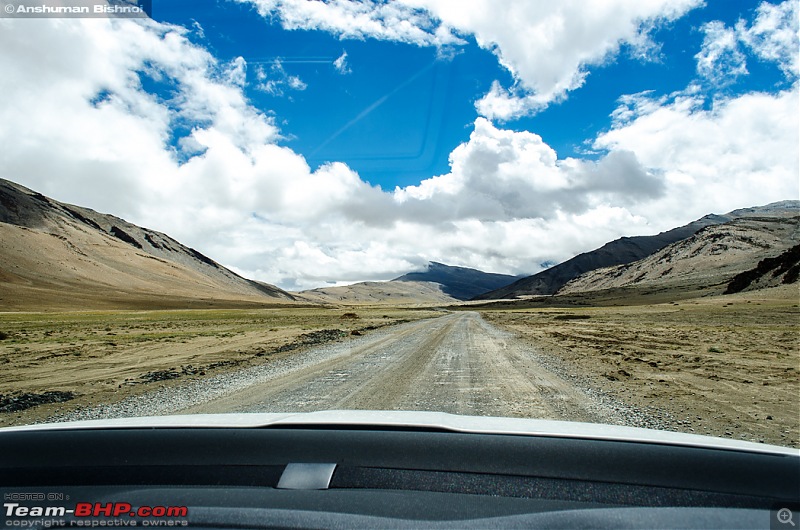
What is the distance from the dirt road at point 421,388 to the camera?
895 centimetres

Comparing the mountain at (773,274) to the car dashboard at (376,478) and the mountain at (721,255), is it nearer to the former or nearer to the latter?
the mountain at (721,255)

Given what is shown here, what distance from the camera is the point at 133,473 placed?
344cm

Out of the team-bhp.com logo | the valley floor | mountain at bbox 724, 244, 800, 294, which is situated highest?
mountain at bbox 724, 244, 800, 294

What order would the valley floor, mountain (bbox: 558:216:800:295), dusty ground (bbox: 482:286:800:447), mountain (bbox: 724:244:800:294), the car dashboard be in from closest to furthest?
the car dashboard
dusty ground (bbox: 482:286:800:447)
the valley floor
mountain (bbox: 724:244:800:294)
mountain (bbox: 558:216:800:295)

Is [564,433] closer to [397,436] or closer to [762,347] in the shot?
[397,436]

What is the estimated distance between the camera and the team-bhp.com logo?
272 cm

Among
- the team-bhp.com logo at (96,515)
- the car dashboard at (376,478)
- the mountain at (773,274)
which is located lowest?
the team-bhp.com logo at (96,515)

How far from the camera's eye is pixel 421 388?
11.1 meters

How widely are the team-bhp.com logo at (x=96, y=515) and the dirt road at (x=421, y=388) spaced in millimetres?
5888

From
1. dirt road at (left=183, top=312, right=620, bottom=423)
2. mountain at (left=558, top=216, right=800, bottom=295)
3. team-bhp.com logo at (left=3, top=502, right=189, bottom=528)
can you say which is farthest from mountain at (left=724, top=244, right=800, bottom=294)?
team-bhp.com logo at (left=3, top=502, right=189, bottom=528)

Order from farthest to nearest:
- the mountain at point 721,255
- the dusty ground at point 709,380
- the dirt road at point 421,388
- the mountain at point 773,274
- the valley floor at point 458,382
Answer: the mountain at point 721,255 < the mountain at point 773,274 < the dirt road at point 421,388 < the valley floor at point 458,382 < the dusty ground at point 709,380

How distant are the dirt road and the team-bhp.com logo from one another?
19.3 feet

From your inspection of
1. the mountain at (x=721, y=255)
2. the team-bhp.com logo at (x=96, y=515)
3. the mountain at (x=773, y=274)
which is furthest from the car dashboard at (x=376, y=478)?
the mountain at (x=721, y=255)

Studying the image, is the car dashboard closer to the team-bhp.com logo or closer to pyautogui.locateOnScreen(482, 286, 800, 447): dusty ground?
the team-bhp.com logo
